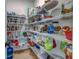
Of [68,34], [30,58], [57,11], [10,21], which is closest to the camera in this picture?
[68,34]

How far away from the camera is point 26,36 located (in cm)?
645

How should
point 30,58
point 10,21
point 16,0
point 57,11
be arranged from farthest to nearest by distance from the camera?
point 16,0 < point 10,21 < point 30,58 < point 57,11

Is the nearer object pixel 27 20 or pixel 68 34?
pixel 68 34

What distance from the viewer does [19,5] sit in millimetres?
6730

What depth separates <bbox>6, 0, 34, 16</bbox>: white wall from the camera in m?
6.50

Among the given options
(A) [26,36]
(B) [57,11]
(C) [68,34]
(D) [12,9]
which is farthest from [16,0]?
(C) [68,34]

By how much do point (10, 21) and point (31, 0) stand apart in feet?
5.88

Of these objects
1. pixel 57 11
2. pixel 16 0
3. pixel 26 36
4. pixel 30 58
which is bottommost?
pixel 30 58

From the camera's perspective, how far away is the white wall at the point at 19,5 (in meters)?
6.50
